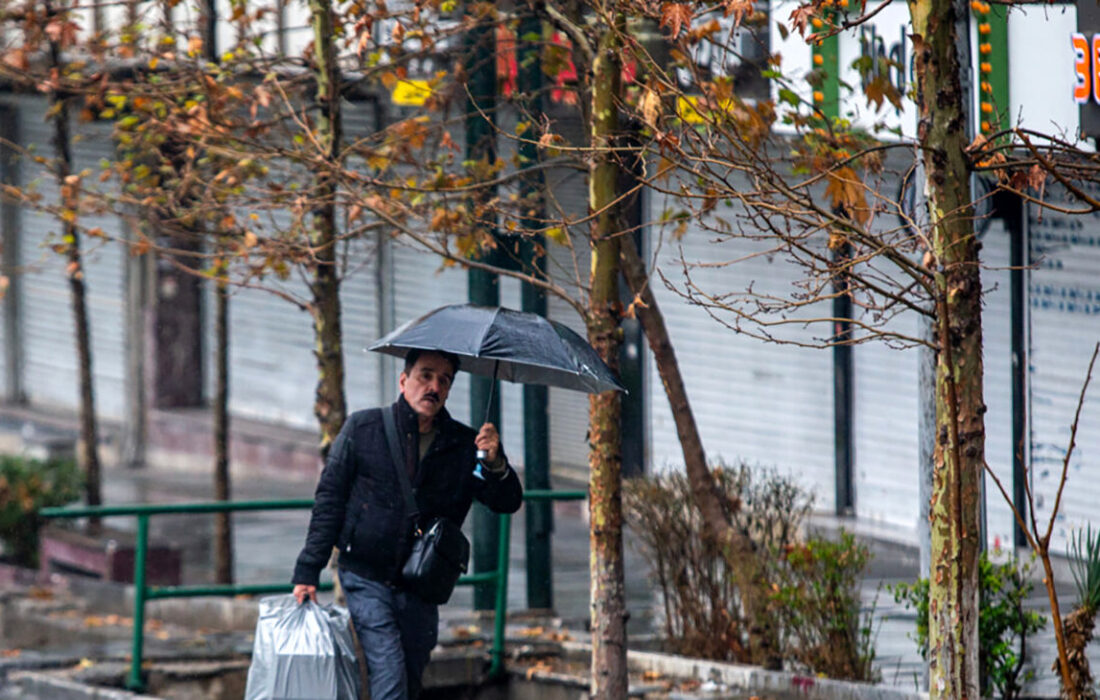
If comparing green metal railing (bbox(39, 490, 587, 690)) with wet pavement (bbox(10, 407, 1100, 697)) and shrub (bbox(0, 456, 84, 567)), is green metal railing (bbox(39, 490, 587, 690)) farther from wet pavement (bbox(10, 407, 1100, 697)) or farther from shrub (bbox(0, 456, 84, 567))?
shrub (bbox(0, 456, 84, 567))

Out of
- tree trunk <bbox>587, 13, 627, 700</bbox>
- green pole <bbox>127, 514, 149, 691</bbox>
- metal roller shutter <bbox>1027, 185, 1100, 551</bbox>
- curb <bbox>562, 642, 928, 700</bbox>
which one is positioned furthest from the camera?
metal roller shutter <bbox>1027, 185, 1100, 551</bbox>

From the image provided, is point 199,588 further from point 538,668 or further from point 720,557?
point 720,557

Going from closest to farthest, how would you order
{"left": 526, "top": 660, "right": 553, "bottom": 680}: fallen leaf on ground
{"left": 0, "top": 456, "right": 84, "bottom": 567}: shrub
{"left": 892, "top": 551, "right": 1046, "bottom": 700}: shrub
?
1. {"left": 892, "top": 551, "right": 1046, "bottom": 700}: shrub
2. {"left": 526, "top": 660, "right": 553, "bottom": 680}: fallen leaf on ground
3. {"left": 0, "top": 456, "right": 84, "bottom": 567}: shrub

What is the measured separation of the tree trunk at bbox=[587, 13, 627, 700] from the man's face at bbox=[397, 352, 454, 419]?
711mm

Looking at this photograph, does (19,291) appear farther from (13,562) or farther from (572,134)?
(572,134)

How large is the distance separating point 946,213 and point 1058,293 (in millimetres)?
6847

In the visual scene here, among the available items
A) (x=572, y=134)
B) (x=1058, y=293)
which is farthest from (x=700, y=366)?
(x=572, y=134)

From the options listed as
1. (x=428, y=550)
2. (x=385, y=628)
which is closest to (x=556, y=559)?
(x=385, y=628)

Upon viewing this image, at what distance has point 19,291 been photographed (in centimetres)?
2311

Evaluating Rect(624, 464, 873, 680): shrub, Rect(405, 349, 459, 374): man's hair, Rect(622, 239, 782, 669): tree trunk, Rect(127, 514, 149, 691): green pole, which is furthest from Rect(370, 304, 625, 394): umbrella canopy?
Rect(127, 514, 149, 691): green pole

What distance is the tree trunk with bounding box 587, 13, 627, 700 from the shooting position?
6.82 m

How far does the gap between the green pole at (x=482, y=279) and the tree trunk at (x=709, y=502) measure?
116 centimetres

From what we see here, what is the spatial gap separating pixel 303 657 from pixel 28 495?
253 inches

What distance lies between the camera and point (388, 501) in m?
6.57
